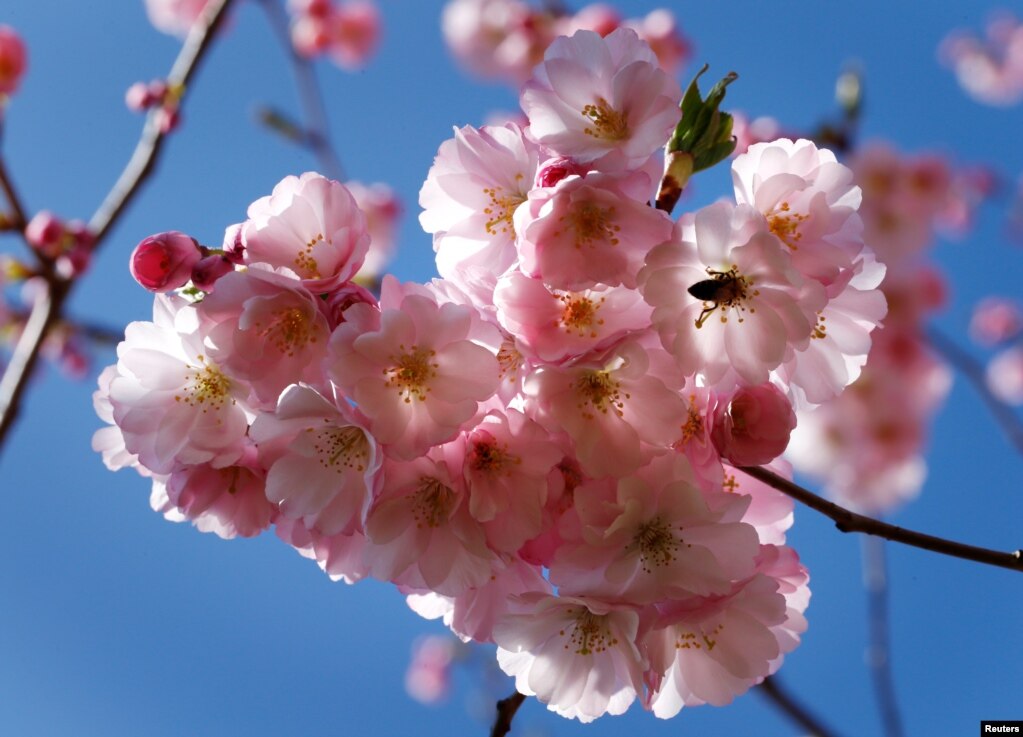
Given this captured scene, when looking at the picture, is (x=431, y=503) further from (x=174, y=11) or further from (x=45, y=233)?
(x=174, y=11)

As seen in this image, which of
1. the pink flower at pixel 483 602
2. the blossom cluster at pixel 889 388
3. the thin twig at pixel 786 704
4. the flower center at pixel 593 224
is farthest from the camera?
the blossom cluster at pixel 889 388

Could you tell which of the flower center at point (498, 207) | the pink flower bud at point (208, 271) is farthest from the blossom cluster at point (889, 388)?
the pink flower bud at point (208, 271)

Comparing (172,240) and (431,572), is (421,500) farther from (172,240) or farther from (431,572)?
(172,240)

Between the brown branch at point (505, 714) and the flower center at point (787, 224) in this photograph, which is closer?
the flower center at point (787, 224)

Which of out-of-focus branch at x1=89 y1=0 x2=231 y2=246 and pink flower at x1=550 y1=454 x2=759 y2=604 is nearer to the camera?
pink flower at x1=550 y1=454 x2=759 y2=604

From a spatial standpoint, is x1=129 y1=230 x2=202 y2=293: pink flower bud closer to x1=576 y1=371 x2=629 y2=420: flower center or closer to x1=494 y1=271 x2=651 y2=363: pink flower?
x1=494 y1=271 x2=651 y2=363: pink flower

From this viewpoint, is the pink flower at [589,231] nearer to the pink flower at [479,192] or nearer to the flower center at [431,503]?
the pink flower at [479,192]

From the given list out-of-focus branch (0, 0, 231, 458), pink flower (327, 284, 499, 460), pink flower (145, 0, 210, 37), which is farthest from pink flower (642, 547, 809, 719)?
pink flower (145, 0, 210, 37)

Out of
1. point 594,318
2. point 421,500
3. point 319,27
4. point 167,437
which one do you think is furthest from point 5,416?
point 319,27
